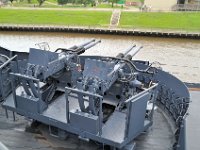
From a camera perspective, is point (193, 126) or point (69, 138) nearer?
point (193, 126)

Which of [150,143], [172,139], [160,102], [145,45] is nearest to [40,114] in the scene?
[150,143]

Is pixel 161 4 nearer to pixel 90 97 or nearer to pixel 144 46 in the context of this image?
pixel 144 46

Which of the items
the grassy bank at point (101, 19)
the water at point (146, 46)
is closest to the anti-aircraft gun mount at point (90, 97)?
the water at point (146, 46)

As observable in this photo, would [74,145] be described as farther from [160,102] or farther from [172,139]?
[160,102]

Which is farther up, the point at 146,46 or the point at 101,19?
the point at 101,19

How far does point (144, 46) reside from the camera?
26719 mm

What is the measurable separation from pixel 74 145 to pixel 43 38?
2415cm

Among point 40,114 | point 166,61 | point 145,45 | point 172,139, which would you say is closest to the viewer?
point 40,114

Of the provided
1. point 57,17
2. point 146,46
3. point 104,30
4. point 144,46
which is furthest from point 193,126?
point 57,17

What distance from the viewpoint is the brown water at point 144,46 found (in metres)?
21.7

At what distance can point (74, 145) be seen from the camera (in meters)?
6.90

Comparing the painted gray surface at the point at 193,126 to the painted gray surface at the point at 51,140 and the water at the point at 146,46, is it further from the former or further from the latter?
the water at the point at 146,46

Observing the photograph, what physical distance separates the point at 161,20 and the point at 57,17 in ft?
40.1

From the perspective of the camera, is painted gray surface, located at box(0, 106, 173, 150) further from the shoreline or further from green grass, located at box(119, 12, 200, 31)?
green grass, located at box(119, 12, 200, 31)
